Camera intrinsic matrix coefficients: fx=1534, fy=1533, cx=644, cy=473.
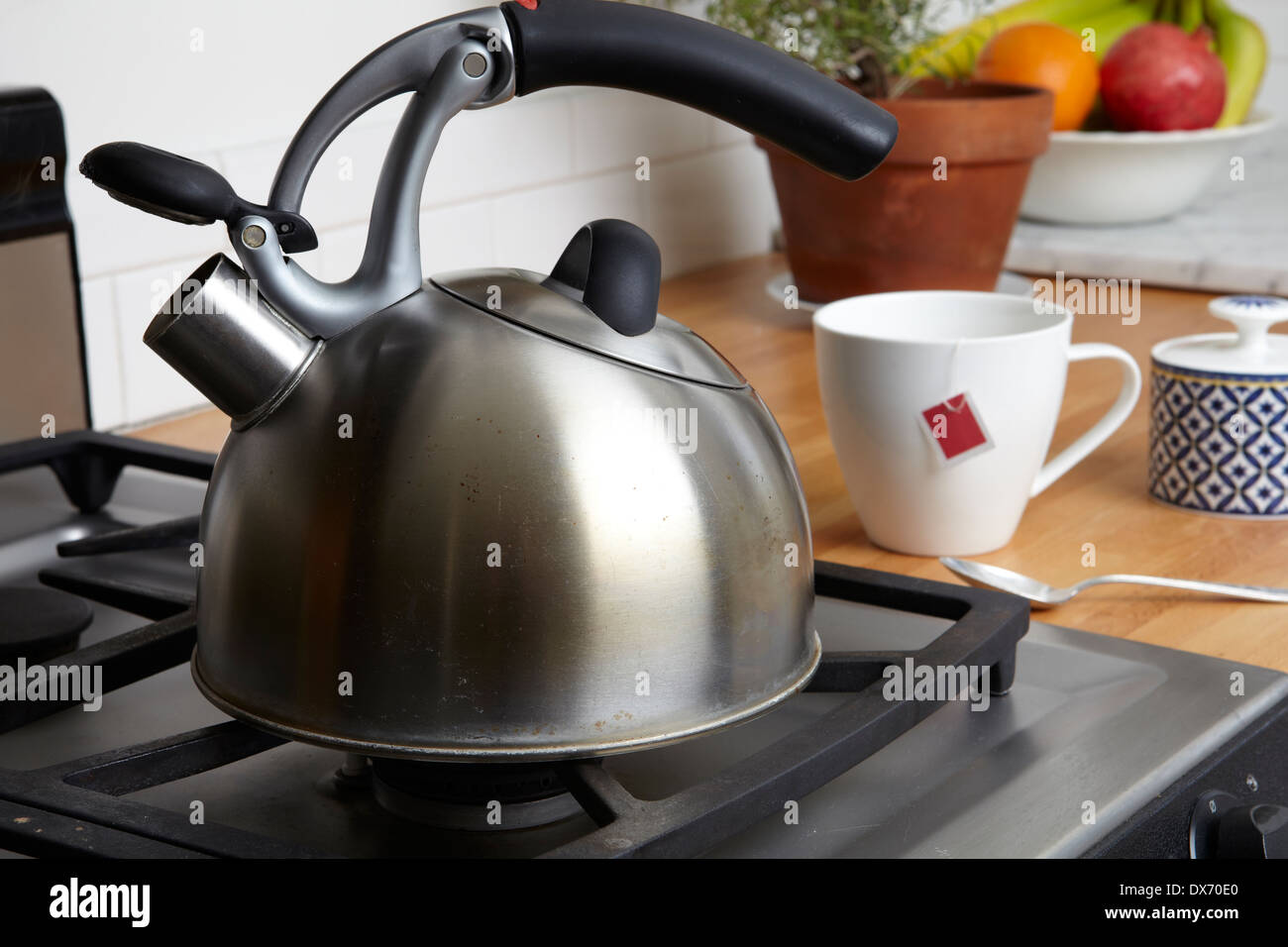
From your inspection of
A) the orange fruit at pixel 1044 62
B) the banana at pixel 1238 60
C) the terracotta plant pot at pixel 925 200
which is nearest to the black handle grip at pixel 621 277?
the terracotta plant pot at pixel 925 200

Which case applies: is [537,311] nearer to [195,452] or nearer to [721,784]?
[721,784]

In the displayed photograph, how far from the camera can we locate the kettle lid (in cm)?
47

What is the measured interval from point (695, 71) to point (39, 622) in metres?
0.36

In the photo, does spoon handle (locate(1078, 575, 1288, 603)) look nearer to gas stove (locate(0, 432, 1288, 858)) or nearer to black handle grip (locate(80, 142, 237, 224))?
gas stove (locate(0, 432, 1288, 858))

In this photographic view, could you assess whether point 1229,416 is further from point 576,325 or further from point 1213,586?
point 576,325

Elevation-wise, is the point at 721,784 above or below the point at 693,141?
below

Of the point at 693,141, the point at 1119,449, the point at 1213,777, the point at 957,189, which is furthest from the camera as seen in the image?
the point at 693,141

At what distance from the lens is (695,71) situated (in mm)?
497

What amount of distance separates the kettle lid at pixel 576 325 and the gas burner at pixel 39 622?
250mm

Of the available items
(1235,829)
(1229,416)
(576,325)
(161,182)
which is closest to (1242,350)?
(1229,416)

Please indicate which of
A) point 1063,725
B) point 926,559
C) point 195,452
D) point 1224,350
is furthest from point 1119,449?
point 195,452

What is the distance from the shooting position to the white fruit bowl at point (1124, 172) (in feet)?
4.69

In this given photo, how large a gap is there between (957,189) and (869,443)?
19.1 inches

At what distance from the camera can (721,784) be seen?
449 mm
